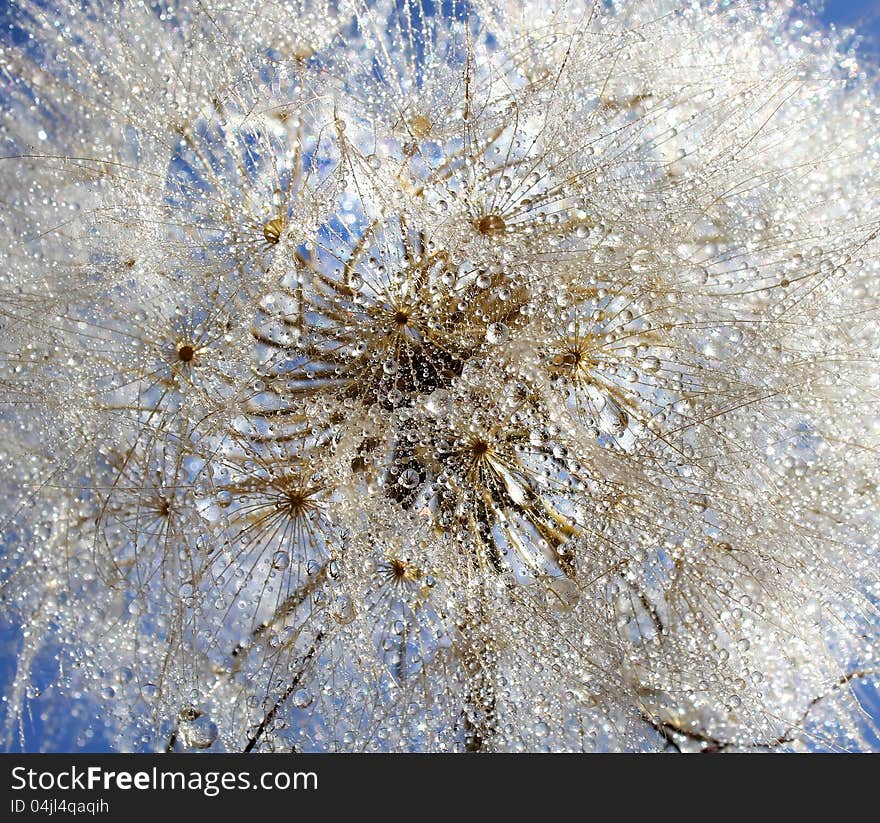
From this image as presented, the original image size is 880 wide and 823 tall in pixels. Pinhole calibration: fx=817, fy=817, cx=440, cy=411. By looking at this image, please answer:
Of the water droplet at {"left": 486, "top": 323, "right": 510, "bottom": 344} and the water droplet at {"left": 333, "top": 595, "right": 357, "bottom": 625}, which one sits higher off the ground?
the water droplet at {"left": 486, "top": 323, "right": 510, "bottom": 344}

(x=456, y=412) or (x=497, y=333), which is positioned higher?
(x=497, y=333)

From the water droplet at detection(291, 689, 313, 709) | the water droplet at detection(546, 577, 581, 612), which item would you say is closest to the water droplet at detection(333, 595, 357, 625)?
the water droplet at detection(291, 689, 313, 709)

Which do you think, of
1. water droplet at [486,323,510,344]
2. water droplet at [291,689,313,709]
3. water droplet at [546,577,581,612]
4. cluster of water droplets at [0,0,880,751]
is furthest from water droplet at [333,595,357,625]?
water droplet at [486,323,510,344]

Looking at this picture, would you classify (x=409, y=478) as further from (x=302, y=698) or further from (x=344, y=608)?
(x=302, y=698)

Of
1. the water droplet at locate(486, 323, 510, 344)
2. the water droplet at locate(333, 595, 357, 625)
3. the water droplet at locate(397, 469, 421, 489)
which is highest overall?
the water droplet at locate(486, 323, 510, 344)

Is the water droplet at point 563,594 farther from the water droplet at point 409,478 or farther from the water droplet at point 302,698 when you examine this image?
the water droplet at point 302,698

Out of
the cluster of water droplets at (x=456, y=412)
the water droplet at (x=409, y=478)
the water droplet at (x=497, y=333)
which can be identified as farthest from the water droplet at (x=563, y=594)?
the water droplet at (x=497, y=333)

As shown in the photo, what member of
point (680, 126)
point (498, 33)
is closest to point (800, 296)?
point (680, 126)

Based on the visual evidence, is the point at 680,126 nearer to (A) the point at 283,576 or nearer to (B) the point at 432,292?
(B) the point at 432,292

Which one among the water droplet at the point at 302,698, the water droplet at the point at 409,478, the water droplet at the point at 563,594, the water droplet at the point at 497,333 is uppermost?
the water droplet at the point at 497,333

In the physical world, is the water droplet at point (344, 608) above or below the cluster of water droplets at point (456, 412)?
below

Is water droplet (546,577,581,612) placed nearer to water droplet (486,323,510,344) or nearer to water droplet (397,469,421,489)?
water droplet (397,469,421,489)

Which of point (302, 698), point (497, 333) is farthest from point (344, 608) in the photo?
point (497, 333)
